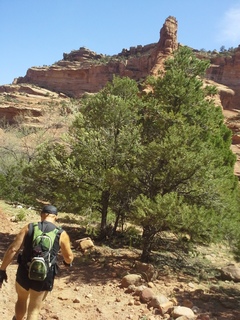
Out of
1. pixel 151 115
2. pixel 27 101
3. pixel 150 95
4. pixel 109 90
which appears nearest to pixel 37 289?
pixel 151 115

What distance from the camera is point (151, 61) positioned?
75.0 m

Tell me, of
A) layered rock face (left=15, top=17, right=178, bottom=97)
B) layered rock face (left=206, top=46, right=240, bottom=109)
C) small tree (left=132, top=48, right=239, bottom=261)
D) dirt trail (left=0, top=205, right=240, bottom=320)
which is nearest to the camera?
dirt trail (left=0, top=205, right=240, bottom=320)

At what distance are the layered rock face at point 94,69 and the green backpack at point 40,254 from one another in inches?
2792

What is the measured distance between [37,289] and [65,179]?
739 centimetres

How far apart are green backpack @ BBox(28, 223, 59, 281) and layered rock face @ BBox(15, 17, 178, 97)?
70.9 metres

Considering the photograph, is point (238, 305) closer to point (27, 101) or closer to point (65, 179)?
point (65, 179)

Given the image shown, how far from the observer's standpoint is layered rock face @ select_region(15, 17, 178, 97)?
7301cm

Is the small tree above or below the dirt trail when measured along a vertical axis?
above

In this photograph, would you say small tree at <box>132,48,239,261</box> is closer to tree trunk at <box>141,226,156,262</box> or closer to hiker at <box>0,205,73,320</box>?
tree trunk at <box>141,226,156,262</box>

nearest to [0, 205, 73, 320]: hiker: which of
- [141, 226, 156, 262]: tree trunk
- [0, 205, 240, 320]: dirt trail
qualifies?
[0, 205, 240, 320]: dirt trail

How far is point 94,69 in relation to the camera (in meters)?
84.1

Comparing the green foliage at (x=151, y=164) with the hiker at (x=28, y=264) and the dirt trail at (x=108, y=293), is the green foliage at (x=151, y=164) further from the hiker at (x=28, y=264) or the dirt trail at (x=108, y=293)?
the hiker at (x=28, y=264)

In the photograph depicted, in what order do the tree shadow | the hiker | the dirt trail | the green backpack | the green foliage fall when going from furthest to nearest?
the green foliage, the tree shadow, the dirt trail, the hiker, the green backpack

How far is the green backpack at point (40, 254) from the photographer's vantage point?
12.9 ft
